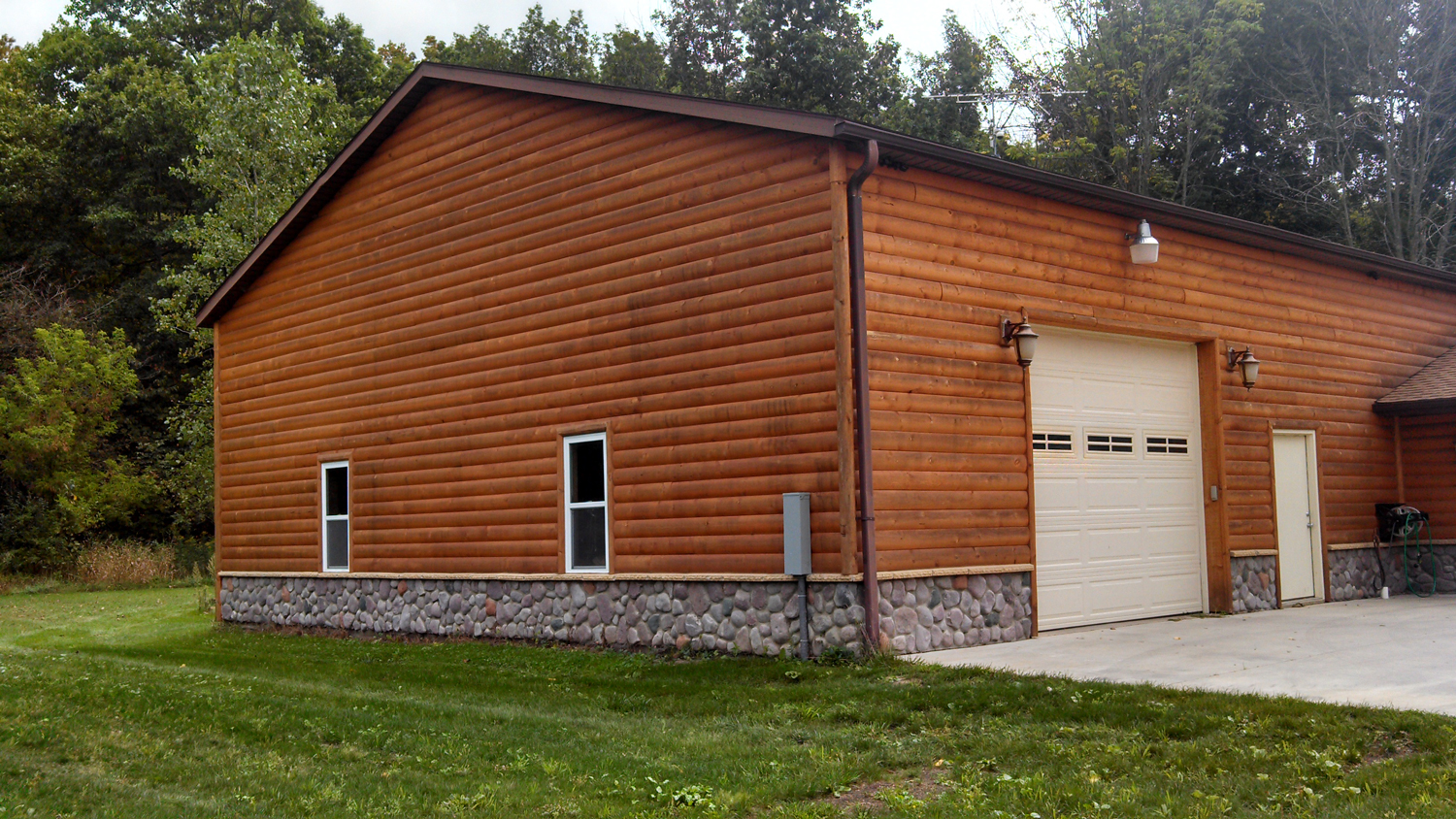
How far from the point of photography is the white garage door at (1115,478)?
1176 centimetres

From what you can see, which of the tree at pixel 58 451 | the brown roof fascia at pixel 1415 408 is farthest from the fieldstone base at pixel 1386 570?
the tree at pixel 58 451

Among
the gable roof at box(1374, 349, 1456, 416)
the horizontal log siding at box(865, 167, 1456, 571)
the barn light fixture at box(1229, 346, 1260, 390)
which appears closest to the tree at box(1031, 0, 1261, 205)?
the gable roof at box(1374, 349, 1456, 416)

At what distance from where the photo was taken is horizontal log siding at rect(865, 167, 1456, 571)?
10328mm

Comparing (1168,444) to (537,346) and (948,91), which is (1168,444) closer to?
(537,346)

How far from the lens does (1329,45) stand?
29359 mm

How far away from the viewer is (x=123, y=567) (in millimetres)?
27281

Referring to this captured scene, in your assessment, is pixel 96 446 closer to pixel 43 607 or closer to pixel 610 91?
pixel 43 607

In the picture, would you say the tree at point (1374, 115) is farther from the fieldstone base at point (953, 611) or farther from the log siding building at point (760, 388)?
the fieldstone base at point (953, 611)

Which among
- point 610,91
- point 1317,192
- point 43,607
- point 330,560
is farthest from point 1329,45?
point 43,607

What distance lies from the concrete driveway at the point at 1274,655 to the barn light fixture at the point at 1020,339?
255 cm

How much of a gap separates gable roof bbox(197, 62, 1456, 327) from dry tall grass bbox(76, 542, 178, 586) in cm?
1191

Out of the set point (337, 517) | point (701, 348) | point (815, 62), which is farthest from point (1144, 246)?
point (815, 62)

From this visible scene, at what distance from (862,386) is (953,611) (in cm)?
216

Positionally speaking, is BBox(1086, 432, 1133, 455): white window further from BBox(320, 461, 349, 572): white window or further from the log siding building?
BBox(320, 461, 349, 572): white window
